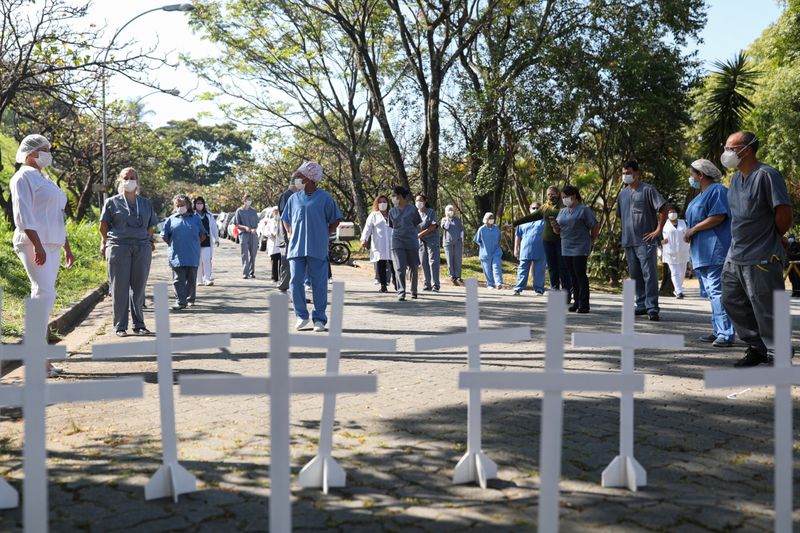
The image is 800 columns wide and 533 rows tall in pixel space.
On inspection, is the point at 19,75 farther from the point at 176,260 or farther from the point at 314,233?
the point at 314,233

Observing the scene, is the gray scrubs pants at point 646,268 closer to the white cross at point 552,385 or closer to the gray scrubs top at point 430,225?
the gray scrubs top at point 430,225

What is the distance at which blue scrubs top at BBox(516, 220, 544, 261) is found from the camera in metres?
16.0

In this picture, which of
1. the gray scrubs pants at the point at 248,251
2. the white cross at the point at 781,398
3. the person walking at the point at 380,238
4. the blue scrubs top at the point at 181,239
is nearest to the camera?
the white cross at the point at 781,398

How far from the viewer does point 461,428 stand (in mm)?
5051

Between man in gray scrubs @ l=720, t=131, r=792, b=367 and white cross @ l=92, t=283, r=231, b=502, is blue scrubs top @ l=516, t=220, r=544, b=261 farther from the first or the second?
white cross @ l=92, t=283, r=231, b=502

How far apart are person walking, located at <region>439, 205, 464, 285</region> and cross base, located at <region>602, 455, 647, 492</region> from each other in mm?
14514

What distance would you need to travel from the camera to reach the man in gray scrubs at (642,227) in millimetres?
10734

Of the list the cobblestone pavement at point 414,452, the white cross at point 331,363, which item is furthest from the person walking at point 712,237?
the white cross at point 331,363

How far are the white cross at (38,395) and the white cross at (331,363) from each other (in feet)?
3.11

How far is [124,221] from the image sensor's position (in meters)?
9.65

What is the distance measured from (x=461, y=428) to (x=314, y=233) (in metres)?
5.44

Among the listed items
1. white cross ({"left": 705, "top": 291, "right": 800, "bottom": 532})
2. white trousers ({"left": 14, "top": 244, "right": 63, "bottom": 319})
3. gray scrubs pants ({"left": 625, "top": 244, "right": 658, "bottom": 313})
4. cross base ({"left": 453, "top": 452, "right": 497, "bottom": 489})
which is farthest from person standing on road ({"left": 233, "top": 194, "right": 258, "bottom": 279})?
white cross ({"left": 705, "top": 291, "right": 800, "bottom": 532})

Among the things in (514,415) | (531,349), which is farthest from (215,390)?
(531,349)

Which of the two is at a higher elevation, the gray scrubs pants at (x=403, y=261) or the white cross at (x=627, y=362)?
the gray scrubs pants at (x=403, y=261)
